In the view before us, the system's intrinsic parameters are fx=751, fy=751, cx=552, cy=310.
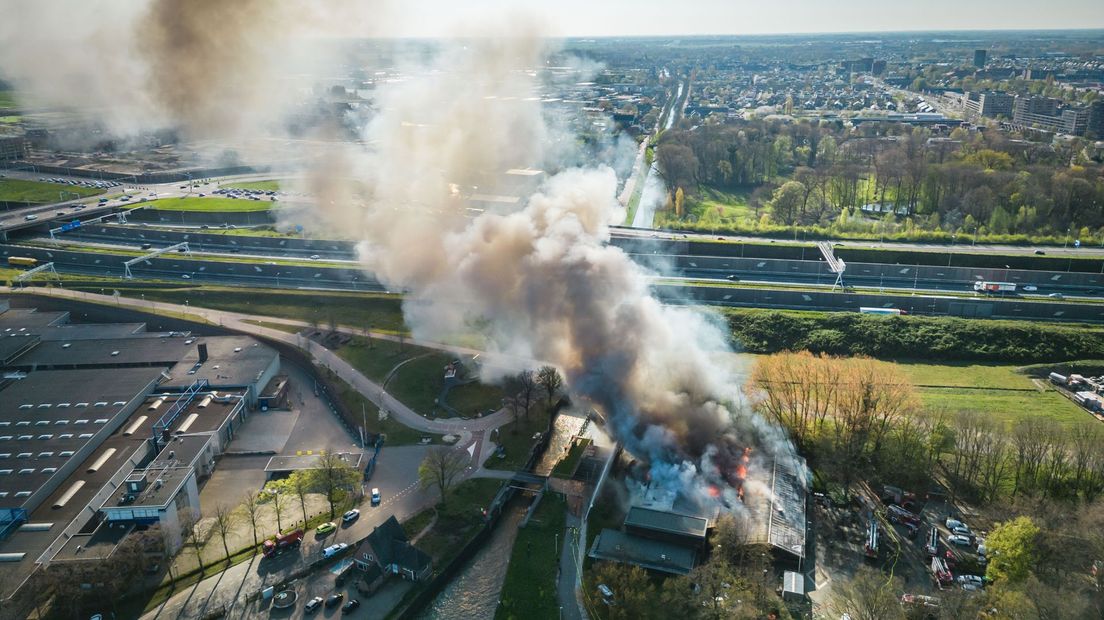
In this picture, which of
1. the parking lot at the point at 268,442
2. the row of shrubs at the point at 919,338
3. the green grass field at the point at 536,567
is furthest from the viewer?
the row of shrubs at the point at 919,338

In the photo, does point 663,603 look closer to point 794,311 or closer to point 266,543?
point 266,543

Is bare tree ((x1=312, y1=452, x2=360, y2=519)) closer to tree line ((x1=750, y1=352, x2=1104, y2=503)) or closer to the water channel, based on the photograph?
the water channel

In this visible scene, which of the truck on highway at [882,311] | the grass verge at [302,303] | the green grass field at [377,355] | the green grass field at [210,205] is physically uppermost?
the green grass field at [210,205]

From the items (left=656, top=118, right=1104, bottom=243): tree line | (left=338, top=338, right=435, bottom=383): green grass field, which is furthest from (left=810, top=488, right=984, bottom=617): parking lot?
(left=656, top=118, right=1104, bottom=243): tree line

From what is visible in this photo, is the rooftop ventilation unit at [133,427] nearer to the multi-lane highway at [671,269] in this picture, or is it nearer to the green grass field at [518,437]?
the green grass field at [518,437]

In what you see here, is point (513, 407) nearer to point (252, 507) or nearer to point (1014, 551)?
point (252, 507)

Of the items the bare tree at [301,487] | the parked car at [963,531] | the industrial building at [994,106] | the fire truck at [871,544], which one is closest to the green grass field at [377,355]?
the bare tree at [301,487]

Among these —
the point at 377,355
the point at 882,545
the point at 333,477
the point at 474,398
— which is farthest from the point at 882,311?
the point at 333,477
